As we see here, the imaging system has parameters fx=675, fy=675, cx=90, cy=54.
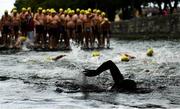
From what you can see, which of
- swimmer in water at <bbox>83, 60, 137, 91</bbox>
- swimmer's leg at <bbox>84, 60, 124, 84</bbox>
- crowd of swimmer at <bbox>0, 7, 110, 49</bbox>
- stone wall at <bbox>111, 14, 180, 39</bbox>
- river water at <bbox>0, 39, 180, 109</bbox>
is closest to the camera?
river water at <bbox>0, 39, 180, 109</bbox>

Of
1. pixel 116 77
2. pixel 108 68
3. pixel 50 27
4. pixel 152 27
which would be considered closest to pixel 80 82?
pixel 116 77

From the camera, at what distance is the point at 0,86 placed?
19.4 meters

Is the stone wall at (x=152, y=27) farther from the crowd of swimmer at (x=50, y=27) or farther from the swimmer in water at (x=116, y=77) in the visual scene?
Result: the swimmer in water at (x=116, y=77)

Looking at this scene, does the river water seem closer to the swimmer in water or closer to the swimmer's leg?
the swimmer in water

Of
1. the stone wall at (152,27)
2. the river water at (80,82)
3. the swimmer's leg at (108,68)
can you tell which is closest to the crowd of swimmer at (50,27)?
the river water at (80,82)

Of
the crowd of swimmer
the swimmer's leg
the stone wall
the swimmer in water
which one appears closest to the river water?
the swimmer in water

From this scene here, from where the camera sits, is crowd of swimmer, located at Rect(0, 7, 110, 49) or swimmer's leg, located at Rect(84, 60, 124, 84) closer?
swimmer's leg, located at Rect(84, 60, 124, 84)

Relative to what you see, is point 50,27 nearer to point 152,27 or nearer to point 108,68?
point 152,27

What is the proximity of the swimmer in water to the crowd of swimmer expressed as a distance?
25.5 m

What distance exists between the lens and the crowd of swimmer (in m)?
43.2

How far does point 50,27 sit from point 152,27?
2637 centimetres

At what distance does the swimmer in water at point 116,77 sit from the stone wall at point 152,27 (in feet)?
135

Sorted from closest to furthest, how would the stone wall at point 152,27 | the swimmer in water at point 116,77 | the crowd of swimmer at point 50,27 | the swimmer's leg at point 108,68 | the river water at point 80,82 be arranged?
the river water at point 80,82, the swimmer's leg at point 108,68, the swimmer in water at point 116,77, the crowd of swimmer at point 50,27, the stone wall at point 152,27

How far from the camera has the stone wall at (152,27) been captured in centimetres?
6044
